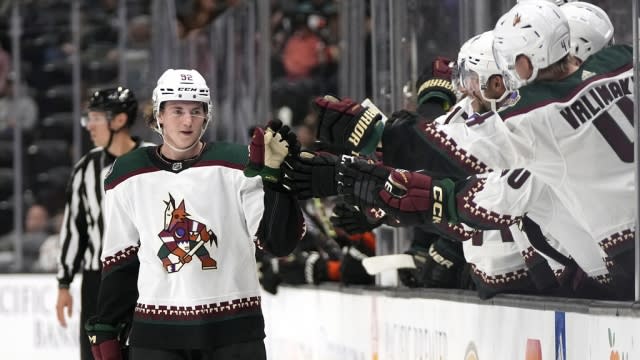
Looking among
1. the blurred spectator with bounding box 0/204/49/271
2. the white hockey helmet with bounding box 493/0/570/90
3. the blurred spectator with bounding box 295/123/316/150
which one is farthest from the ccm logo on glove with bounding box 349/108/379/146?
the blurred spectator with bounding box 0/204/49/271

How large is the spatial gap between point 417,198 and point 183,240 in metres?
0.61

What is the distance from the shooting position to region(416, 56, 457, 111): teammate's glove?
5.23 meters

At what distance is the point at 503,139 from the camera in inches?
157

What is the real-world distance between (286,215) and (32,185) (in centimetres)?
762

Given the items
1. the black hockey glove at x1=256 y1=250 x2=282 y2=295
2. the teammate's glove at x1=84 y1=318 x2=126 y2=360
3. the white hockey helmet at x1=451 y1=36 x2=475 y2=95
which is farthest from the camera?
the black hockey glove at x1=256 y1=250 x2=282 y2=295

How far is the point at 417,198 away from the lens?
154 inches

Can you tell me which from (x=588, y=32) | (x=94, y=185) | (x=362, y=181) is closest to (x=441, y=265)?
(x=588, y=32)

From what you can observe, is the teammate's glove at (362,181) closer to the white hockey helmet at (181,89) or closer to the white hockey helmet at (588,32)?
the white hockey helmet at (181,89)

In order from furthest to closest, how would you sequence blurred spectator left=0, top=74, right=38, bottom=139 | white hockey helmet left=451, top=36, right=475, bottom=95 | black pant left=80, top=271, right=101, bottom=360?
blurred spectator left=0, top=74, right=38, bottom=139 < black pant left=80, top=271, right=101, bottom=360 < white hockey helmet left=451, top=36, right=475, bottom=95

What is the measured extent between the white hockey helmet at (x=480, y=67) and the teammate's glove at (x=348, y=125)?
1.41 ft

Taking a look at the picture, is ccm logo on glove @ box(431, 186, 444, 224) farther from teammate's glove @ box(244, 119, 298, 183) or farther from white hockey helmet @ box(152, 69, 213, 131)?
white hockey helmet @ box(152, 69, 213, 131)

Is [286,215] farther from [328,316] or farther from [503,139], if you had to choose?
[328,316]

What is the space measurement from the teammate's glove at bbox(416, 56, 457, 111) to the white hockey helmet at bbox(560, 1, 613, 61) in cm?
98

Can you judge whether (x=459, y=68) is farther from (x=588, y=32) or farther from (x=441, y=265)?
(x=441, y=265)
